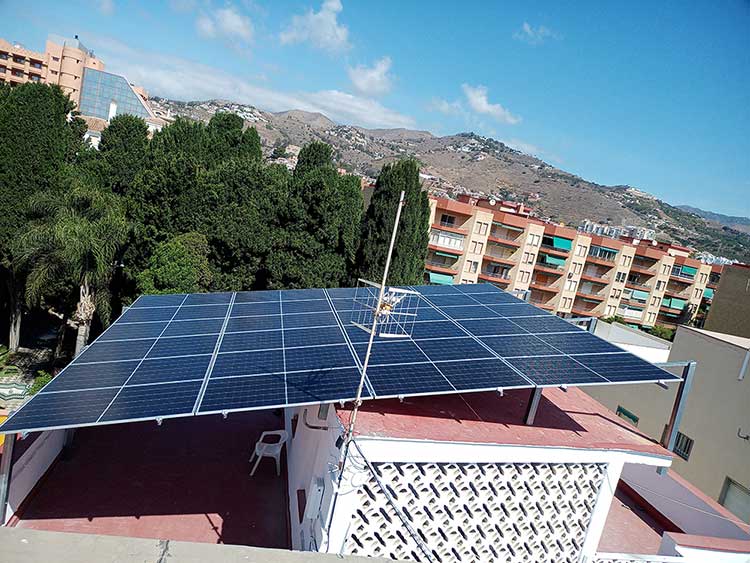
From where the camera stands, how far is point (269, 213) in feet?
93.5

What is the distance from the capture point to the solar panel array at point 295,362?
24.4 feet

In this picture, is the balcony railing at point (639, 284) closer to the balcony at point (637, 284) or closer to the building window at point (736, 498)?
the balcony at point (637, 284)

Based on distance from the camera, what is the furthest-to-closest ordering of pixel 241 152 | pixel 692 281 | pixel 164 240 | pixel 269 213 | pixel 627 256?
pixel 692 281, pixel 627 256, pixel 241 152, pixel 269 213, pixel 164 240

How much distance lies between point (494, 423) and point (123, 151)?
35.0 m

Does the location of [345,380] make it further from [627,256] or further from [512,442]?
[627,256]

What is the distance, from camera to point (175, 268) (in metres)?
23.1

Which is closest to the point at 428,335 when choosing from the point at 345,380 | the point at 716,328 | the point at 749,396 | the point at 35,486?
the point at 345,380

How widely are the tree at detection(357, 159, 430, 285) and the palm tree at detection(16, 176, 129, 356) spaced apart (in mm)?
12330

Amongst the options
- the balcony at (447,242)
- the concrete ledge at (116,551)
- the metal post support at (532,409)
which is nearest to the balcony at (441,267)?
the balcony at (447,242)

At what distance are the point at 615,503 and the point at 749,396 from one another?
833cm

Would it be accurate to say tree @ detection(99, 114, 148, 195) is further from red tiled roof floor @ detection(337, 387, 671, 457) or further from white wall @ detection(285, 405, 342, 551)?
red tiled roof floor @ detection(337, 387, 671, 457)

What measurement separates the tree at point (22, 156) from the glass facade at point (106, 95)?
7045 centimetres

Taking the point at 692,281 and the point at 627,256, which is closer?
the point at 627,256

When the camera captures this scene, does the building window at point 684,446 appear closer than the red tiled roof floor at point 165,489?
No
